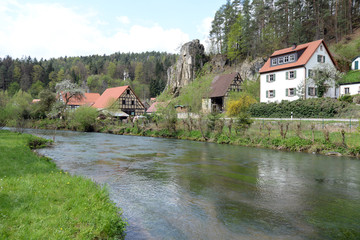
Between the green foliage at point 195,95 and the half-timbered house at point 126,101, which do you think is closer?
the green foliage at point 195,95

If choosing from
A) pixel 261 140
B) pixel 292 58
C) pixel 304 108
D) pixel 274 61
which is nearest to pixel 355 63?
pixel 292 58

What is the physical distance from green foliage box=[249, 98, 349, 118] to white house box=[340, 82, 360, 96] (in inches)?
426

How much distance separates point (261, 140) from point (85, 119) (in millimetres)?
31151

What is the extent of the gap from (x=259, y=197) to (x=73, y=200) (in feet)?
22.4

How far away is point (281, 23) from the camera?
6481 centimetres

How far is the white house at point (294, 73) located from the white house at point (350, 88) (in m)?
1.50

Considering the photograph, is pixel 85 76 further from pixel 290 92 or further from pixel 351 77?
pixel 351 77

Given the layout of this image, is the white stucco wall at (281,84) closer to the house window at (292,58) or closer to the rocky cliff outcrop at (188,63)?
the house window at (292,58)

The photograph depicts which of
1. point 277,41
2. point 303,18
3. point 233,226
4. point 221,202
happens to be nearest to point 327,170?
point 221,202

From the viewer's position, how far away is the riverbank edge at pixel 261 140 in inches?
810

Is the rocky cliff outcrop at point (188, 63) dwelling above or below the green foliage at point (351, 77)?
above

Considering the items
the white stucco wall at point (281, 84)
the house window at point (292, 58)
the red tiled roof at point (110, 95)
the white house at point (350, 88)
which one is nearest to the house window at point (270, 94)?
the white stucco wall at point (281, 84)

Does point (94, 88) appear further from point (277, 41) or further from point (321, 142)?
point (321, 142)

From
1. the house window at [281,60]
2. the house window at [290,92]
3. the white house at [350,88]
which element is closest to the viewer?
the white house at [350,88]
